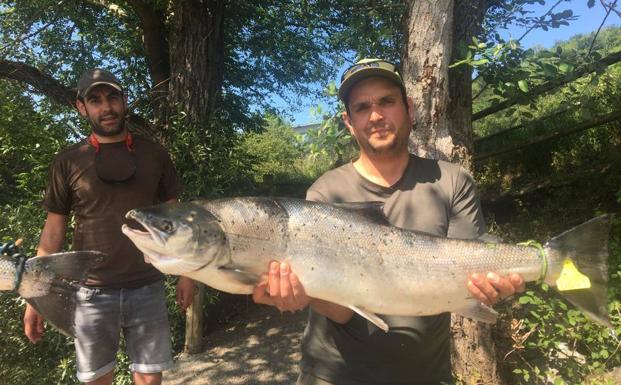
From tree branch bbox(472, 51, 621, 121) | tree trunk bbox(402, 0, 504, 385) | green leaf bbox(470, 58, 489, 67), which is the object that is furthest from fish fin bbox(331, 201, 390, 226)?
tree branch bbox(472, 51, 621, 121)

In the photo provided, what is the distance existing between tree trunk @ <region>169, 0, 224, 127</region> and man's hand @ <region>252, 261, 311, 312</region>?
5299 mm

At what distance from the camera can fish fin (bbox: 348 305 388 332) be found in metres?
2.13

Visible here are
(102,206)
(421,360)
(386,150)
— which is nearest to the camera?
(421,360)

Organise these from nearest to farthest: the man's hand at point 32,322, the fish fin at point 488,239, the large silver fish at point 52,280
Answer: the fish fin at point 488,239
the large silver fish at point 52,280
the man's hand at point 32,322

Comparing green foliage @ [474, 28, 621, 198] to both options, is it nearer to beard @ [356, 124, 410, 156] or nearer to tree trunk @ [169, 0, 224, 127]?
tree trunk @ [169, 0, 224, 127]

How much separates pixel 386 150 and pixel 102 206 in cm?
244

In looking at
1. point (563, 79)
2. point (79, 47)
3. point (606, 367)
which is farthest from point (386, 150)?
point (79, 47)

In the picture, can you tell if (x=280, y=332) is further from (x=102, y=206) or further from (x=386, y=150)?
(x=386, y=150)

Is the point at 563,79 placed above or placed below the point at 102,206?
above

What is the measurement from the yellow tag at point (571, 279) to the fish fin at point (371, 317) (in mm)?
931

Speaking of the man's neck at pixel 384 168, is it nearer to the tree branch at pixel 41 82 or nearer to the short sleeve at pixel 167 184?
the short sleeve at pixel 167 184

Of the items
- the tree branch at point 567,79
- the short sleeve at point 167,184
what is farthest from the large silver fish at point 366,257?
the tree branch at point 567,79

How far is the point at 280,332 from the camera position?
7098 mm

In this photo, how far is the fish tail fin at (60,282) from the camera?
3186 millimetres
